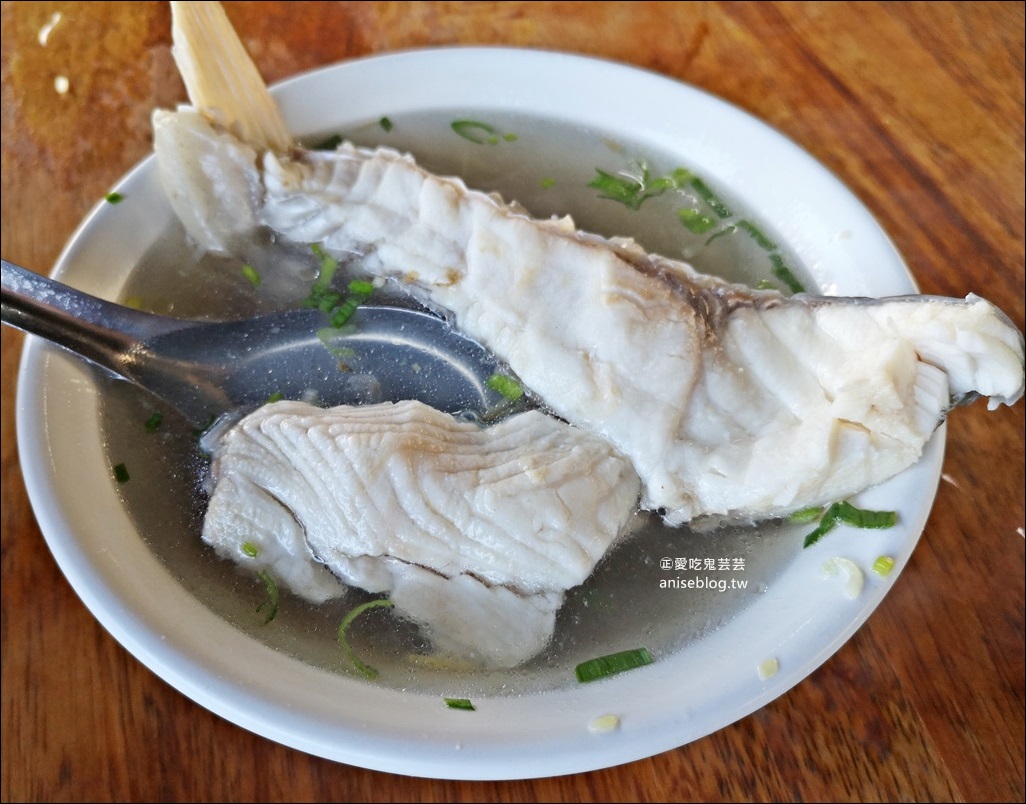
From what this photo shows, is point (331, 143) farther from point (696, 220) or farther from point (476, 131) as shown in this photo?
point (696, 220)

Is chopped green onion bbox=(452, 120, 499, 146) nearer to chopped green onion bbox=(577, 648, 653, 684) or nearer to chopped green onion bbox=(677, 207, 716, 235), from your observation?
chopped green onion bbox=(677, 207, 716, 235)

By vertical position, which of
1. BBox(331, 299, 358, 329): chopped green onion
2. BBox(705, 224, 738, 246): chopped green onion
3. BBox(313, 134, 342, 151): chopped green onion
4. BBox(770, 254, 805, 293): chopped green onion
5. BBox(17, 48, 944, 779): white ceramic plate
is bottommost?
BBox(17, 48, 944, 779): white ceramic plate

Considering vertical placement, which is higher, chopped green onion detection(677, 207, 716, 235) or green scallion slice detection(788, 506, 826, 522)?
chopped green onion detection(677, 207, 716, 235)

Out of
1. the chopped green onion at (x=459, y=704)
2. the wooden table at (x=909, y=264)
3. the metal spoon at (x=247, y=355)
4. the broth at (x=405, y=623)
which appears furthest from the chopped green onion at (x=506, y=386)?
the wooden table at (x=909, y=264)

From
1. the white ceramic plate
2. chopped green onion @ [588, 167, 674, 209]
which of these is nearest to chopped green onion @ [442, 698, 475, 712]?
Answer: the white ceramic plate

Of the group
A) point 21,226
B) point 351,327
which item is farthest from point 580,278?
point 21,226

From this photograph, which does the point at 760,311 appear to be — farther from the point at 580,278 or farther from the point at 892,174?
the point at 892,174

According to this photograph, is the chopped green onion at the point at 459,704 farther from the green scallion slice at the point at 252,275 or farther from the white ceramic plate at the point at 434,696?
the green scallion slice at the point at 252,275
